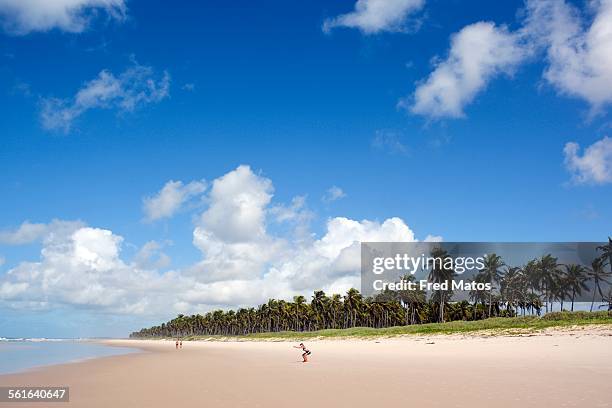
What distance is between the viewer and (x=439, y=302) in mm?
118875

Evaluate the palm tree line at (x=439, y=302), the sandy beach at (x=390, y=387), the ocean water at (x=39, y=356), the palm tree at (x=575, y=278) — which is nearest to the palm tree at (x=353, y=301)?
the palm tree line at (x=439, y=302)

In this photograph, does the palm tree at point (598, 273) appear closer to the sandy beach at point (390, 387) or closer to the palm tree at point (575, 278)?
the palm tree at point (575, 278)

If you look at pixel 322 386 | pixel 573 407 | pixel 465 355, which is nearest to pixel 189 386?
pixel 322 386

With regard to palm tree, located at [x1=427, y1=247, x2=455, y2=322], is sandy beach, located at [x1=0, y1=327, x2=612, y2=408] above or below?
below

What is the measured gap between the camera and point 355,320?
13350cm

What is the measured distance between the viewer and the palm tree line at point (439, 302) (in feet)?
336

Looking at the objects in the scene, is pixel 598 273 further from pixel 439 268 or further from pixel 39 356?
pixel 39 356

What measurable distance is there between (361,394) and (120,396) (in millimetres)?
7730

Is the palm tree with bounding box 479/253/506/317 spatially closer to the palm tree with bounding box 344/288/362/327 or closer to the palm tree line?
the palm tree line

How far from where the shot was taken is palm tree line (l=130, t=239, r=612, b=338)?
102312mm

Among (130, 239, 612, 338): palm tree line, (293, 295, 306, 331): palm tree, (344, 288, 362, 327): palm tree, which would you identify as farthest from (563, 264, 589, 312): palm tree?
(293, 295, 306, 331): palm tree

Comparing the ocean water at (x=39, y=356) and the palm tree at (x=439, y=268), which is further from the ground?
the palm tree at (x=439, y=268)

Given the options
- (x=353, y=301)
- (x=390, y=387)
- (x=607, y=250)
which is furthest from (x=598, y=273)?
(x=390, y=387)

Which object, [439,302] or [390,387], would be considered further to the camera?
[439,302]
